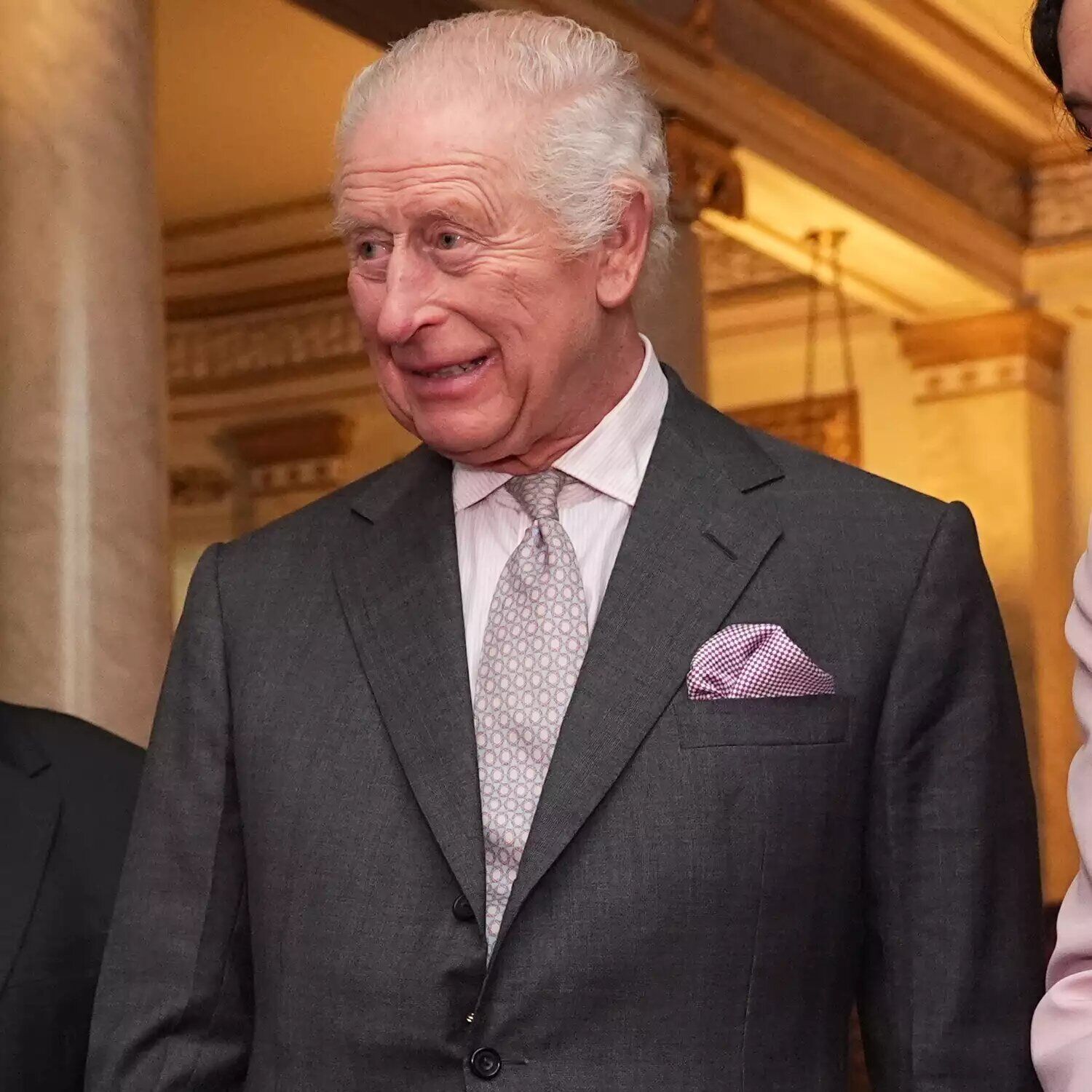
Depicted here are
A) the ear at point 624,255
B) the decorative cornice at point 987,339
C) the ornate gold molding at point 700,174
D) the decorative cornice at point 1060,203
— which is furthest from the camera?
the decorative cornice at point 987,339

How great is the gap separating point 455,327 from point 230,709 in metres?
0.54

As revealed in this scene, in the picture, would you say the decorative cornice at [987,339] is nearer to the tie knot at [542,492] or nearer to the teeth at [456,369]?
the tie knot at [542,492]

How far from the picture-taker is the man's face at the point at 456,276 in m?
2.22

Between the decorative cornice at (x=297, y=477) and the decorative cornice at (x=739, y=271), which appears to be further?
the decorative cornice at (x=297, y=477)

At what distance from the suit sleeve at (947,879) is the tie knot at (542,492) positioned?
0.43 meters

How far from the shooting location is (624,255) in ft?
7.84

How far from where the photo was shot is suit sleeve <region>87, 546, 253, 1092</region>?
7.54ft

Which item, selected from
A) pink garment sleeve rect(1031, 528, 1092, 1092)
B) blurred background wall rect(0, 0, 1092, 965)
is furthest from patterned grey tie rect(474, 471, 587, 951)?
blurred background wall rect(0, 0, 1092, 965)

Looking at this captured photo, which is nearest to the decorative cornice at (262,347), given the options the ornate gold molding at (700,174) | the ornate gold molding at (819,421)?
the ornate gold molding at (819,421)

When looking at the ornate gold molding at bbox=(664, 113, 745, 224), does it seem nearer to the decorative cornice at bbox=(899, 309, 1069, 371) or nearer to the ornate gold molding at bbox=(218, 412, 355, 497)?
the decorative cornice at bbox=(899, 309, 1069, 371)

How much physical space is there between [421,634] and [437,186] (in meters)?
0.51

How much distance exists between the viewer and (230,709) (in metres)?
2.41

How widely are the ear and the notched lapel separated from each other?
3.26 ft

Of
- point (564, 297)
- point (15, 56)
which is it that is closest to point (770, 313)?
point (15, 56)
